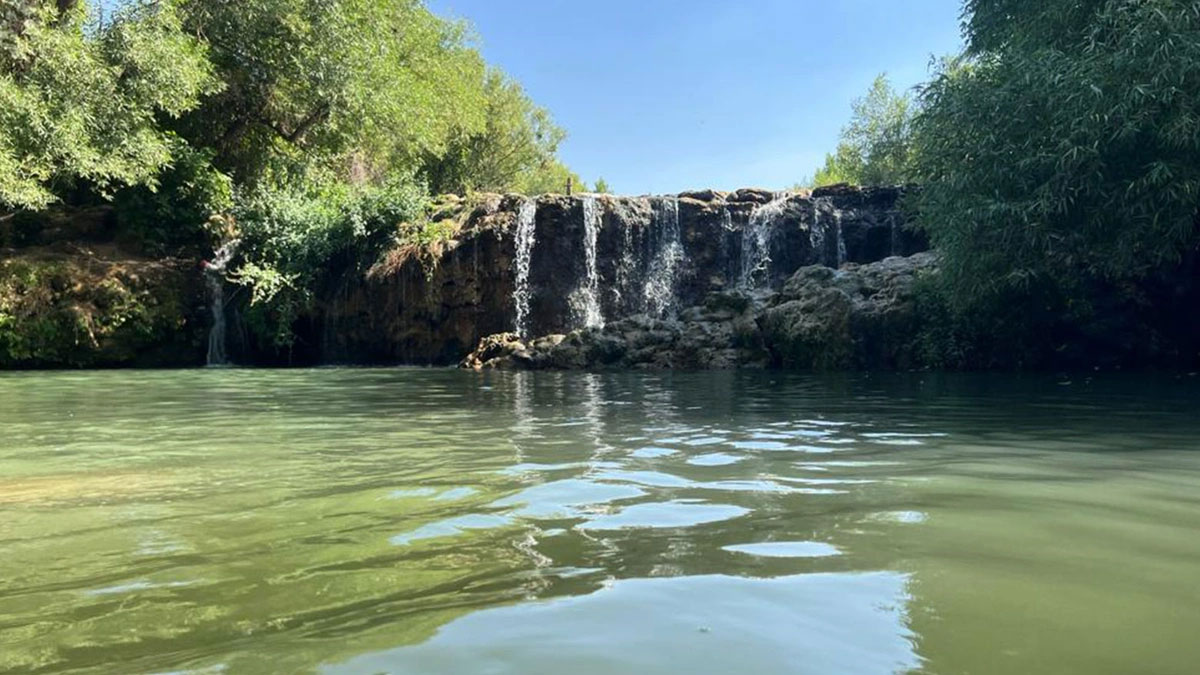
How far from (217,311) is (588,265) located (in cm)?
995

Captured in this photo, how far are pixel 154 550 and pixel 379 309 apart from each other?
64.6ft

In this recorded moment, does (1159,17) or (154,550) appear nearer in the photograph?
(154,550)

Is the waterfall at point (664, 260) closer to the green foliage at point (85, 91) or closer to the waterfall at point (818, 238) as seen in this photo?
the waterfall at point (818, 238)

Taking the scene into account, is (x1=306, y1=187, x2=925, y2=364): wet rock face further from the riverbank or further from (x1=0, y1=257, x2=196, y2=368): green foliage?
(x1=0, y1=257, x2=196, y2=368): green foliage

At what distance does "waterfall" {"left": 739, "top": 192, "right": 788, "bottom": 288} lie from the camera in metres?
22.1

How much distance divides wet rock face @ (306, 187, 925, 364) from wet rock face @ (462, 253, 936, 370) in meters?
3.82

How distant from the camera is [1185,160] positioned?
1072 centimetres

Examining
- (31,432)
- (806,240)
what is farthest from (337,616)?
(806,240)

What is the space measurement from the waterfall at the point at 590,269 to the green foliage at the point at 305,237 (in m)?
4.77

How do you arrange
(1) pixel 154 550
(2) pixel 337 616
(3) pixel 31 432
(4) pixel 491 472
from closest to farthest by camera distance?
(2) pixel 337 616 < (1) pixel 154 550 < (4) pixel 491 472 < (3) pixel 31 432

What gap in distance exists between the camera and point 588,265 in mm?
22172

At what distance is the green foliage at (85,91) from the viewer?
17.0m

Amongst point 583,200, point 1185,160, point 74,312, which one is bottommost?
point 74,312

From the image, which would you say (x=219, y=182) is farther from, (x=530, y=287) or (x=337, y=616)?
(x=337, y=616)
